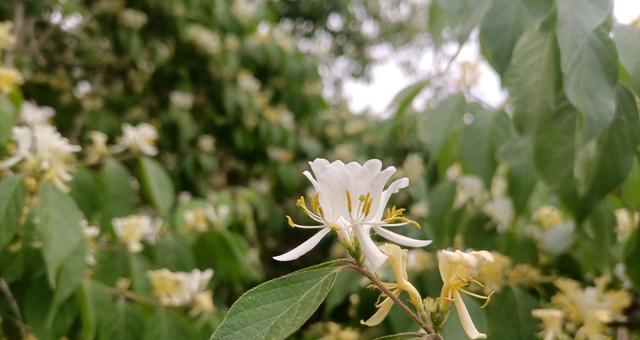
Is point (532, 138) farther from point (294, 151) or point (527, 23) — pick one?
point (294, 151)

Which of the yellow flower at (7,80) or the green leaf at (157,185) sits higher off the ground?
the yellow flower at (7,80)

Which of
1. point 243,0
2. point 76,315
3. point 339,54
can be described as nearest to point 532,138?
point 76,315

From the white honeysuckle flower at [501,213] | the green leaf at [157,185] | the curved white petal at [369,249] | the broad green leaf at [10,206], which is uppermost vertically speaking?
the green leaf at [157,185]

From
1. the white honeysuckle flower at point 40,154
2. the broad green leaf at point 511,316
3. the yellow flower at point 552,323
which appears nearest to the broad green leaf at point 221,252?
the white honeysuckle flower at point 40,154

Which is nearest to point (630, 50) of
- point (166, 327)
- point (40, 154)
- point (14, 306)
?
point (166, 327)

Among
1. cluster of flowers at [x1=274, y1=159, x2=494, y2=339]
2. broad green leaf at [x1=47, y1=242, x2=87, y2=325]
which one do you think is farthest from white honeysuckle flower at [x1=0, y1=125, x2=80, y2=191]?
cluster of flowers at [x1=274, y1=159, x2=494, y2=339]

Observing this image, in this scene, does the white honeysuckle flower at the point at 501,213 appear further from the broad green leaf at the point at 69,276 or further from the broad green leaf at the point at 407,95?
the broad green leaf at the point at 69,276

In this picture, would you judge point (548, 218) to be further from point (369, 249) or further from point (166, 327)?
point (369, 249)
